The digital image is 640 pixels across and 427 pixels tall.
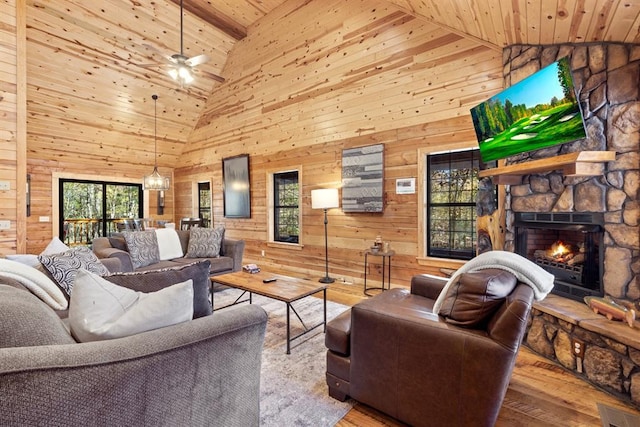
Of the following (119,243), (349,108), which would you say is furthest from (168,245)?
(349,108)

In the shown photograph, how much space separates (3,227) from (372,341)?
162 inches

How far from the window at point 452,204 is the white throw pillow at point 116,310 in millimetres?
3623

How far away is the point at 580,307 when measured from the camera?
2395 mm

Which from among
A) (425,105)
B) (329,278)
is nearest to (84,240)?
(329,278)

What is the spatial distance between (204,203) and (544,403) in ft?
24.4

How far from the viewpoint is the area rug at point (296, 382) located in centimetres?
180

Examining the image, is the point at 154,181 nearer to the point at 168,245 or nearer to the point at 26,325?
the point at 168,245

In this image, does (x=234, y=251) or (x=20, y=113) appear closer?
(x=20, y=113)

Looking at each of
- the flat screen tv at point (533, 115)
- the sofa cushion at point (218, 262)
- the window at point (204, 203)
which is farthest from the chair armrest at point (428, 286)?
the window at point (204, 203)

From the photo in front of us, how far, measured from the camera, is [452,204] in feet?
13.5

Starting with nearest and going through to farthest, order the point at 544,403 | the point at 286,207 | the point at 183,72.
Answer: the point at 544,403 < the point at 183,72 < the point at 286,207

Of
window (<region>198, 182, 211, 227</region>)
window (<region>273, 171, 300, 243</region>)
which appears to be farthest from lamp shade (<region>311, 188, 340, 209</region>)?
window (<region>198, 182, 211, 227</region>)

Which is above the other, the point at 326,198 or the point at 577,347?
the point at 326,198

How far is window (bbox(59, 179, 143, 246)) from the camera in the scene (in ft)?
22.2
